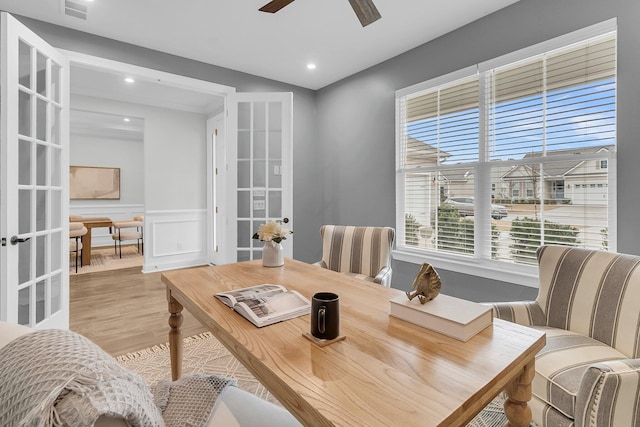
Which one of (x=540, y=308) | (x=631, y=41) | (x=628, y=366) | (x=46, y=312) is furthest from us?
(x=46, y=312)

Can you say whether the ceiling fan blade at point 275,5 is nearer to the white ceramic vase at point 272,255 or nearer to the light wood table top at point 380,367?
the white ceramic vase at point 272,255

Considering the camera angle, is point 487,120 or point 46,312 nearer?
point 46,312

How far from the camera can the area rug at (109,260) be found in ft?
17.0

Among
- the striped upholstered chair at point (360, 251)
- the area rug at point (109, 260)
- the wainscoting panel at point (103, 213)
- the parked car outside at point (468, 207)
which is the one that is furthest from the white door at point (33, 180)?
the wainscoting panel at point (103, 213)

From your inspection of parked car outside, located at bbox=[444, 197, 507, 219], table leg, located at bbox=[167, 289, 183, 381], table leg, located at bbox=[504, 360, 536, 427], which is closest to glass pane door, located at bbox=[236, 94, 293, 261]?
parked car outside, located at bbox=[444, 197, 507, 219]

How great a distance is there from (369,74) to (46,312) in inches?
142

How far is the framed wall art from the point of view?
689cm

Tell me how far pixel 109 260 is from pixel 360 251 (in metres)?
5.25

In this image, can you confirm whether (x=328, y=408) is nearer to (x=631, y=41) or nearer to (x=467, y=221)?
(x=467, y=221)

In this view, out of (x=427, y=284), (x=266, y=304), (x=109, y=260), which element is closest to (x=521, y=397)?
(x=427, y=284)

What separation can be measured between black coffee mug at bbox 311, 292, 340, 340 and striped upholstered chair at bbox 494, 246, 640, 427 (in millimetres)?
781

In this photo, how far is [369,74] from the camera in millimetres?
3521

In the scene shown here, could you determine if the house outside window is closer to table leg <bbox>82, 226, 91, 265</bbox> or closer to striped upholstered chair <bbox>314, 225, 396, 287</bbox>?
striped upholstered chair <bbox>314, 225, 396, 287</bbox>

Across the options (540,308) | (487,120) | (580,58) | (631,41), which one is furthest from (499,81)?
(540,308)
